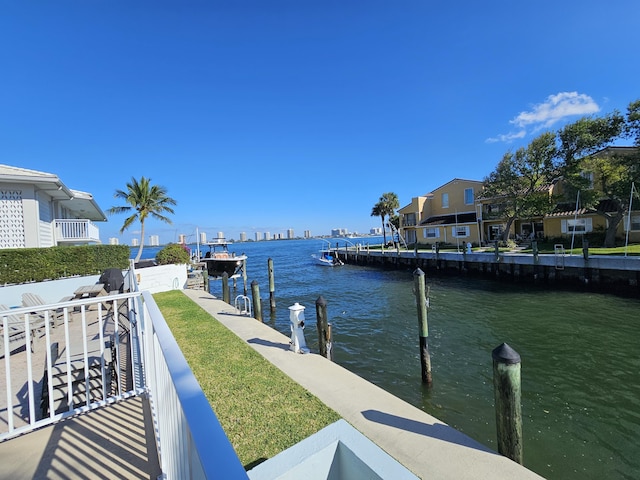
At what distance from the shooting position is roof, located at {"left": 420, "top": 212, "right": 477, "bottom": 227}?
34.2 metres

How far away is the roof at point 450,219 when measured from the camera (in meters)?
34.2

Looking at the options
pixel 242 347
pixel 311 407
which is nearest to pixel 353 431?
pixel 311 407

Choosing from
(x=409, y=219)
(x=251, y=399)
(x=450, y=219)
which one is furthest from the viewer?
(x=409, y=219)

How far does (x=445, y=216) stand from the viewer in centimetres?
3756

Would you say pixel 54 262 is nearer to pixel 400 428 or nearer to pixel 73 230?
pixel 73 230

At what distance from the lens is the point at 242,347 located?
23.8ft

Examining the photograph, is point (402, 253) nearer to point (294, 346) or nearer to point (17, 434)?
point (294, 346)

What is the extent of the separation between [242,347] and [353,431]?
15.0 ft

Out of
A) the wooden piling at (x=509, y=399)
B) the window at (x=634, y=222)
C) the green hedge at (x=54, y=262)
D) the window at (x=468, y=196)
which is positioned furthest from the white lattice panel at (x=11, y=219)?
the window at (x=468, y=196)

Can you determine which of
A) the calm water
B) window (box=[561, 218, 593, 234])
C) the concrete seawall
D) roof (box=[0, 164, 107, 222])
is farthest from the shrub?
window (box=[561, 218, 593, 234])

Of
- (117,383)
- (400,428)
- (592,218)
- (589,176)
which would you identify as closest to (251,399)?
(117,383)

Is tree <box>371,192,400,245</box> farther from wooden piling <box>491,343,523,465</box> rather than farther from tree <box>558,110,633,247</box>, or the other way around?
wooden piling <box>491,343,523,465</box>

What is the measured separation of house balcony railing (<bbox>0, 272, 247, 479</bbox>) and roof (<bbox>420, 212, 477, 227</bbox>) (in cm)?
3379

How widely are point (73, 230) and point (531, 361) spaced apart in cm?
2163
